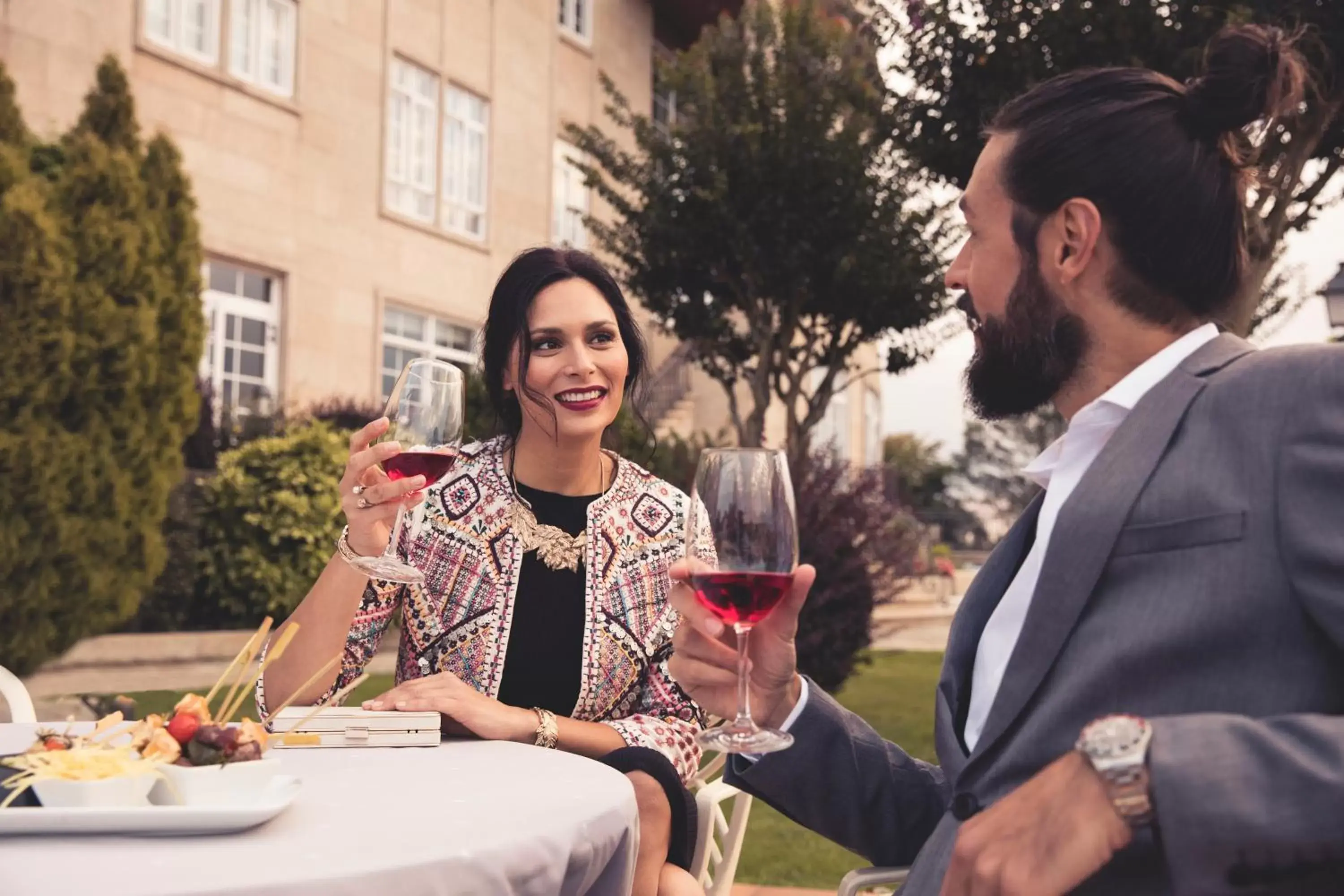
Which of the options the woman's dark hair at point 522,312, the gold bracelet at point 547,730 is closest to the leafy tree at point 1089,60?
the woman's dark hair at point 522,312

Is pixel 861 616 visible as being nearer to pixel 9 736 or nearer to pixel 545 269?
pixel 545 269

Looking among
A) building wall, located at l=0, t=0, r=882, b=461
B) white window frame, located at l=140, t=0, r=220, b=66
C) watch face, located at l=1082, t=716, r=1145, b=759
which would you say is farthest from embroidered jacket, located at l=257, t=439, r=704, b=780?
white window frame, located at l=140, t=0, r=220, b=66

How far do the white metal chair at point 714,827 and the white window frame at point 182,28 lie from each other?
40.9 ft

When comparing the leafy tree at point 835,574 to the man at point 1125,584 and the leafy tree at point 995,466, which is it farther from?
the leafy tree at point 995,466

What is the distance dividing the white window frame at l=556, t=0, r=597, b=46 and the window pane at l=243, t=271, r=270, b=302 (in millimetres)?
7545

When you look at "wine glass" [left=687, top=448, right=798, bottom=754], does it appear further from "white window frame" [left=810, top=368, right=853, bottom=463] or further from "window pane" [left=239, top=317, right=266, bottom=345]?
"white window frame" [left=810, top=368, right=853, bottom=463]

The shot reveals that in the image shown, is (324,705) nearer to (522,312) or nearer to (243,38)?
(522,312)

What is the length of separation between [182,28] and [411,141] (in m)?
3.72

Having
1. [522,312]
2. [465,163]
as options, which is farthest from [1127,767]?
[465,163]

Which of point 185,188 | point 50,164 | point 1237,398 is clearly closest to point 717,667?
point 1237,398

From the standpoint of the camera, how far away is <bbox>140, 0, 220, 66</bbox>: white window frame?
1331 centimetres

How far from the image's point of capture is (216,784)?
5.35 ft

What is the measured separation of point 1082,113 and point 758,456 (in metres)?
0.67

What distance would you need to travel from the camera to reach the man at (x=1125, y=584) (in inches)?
49.9
